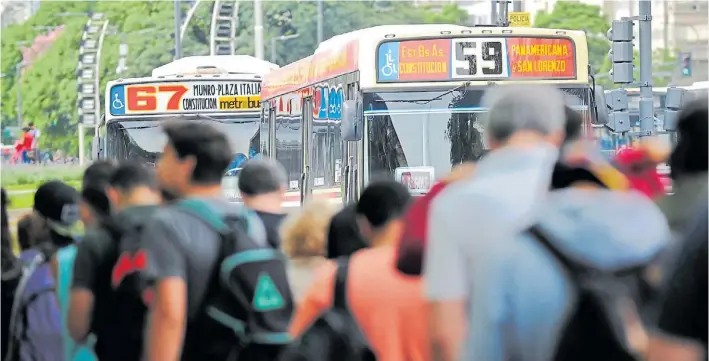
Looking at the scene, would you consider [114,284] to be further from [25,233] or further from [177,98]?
[177,98]

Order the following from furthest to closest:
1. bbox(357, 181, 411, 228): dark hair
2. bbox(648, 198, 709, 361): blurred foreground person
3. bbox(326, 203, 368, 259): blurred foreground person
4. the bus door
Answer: the bus door < bbox(326, 203, 368, 259): blurred foreground person < bbox(357, 181, 411, 228): dark hair < bbox(648, 198, 709, 361): blurred foreground person

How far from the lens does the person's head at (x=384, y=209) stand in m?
5.50

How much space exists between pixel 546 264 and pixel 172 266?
132 cm

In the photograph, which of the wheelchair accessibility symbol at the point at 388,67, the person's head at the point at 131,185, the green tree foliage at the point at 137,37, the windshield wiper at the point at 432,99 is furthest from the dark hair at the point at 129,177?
the green tree foliage at the point at 137,37

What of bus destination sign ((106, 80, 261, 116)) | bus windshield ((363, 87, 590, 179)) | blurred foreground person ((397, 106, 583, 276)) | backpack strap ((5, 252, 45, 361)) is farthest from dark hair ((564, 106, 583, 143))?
bus destination sign ((106, 80, 261, 116))

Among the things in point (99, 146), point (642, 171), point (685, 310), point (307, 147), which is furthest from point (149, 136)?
point (685, 310)

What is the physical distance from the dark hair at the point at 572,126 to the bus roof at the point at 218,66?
65.5 feet

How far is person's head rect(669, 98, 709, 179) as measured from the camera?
13.7 feet

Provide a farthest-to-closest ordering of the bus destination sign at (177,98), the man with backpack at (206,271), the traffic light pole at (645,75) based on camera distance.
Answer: the traffic light pole at (645,75) → the bus destination sign at (177,98) → the man with backpack at (206,271)

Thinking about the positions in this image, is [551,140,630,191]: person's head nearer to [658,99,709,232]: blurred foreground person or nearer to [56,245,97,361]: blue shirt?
[658,99,709,232]: blurred foreground person

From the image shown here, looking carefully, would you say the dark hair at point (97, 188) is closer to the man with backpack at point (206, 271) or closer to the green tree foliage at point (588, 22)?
the man with backpack at point (206, 271)

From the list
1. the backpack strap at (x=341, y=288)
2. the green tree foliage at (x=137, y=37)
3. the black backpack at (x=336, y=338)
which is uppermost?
the green tree foliage at (x=137, y=37)

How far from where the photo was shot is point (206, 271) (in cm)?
527

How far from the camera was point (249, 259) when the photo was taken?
209 inches
